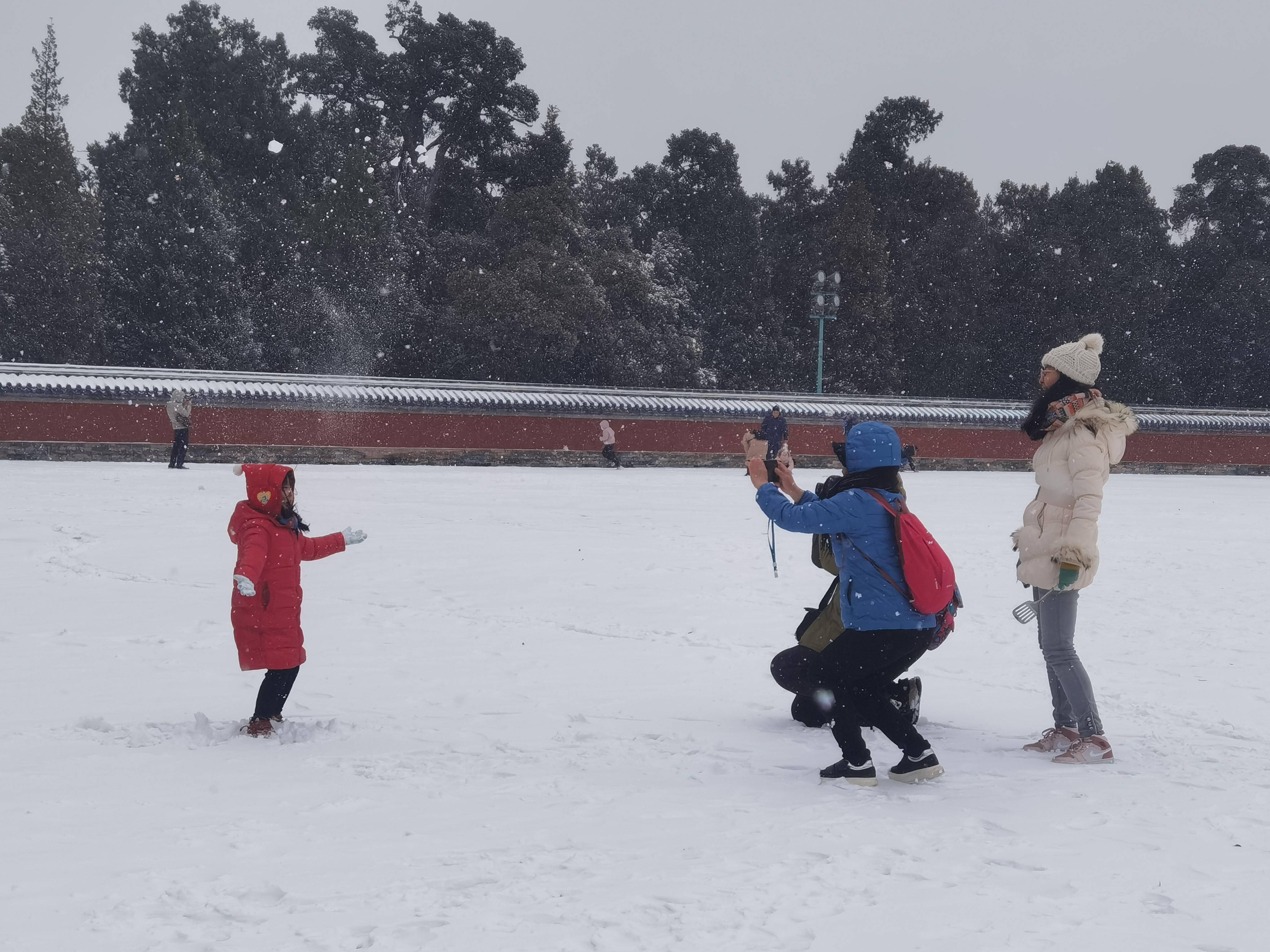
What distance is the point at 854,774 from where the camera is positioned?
14.1 feet

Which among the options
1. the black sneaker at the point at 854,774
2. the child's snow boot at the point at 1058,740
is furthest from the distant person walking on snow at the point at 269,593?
the child's snow boot at the point at 1058,740

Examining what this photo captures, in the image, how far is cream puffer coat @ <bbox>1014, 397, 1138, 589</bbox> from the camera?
4.59 m

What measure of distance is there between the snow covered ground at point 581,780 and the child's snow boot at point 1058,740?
0.08 meters

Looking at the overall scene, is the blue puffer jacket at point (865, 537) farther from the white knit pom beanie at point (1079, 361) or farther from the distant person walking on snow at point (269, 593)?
the distant person walking on snow at point (269, 593)

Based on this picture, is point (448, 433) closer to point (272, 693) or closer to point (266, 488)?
point (266, 488)

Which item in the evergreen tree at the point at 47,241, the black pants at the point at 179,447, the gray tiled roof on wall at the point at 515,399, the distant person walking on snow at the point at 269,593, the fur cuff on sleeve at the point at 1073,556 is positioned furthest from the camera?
the evergreen tree at the point at 47,241

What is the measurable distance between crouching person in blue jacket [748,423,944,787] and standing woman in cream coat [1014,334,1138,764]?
Answer: 2.21ft

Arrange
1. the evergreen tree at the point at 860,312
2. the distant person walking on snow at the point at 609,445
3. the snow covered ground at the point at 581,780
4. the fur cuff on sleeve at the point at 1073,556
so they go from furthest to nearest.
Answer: the evergreen tree at the point at 860,312, the distant person walking on snow at the point at 609,445, the fur cuff on sleeve at the point at 1073,556, the snow covered ground at the point at 581,780

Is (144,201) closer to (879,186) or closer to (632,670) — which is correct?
(879,186)

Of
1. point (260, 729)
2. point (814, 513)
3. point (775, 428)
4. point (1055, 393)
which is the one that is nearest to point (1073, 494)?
point (1055, 393)

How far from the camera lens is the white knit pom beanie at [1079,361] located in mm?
4738

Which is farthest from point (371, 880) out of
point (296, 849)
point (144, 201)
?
point (144, 201)

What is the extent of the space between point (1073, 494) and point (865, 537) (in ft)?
3.10

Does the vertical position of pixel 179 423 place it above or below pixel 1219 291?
below
